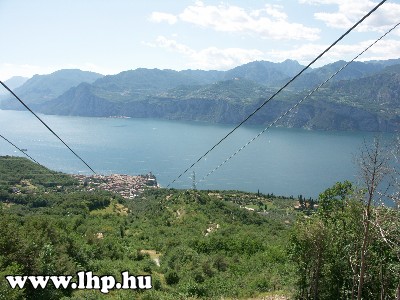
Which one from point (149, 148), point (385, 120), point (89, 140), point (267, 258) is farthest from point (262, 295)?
point (385, 120)

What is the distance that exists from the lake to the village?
5.06 metres

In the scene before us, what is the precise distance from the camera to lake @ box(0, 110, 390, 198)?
88.9m

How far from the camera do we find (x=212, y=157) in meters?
112

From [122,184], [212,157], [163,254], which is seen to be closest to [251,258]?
[163,254]

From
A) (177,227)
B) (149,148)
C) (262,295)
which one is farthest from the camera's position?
(149,148)

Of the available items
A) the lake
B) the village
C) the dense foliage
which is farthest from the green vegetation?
the lake

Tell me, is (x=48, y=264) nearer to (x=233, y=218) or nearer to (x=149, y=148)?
(x=233, y=218)

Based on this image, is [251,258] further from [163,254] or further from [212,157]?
[212,157]

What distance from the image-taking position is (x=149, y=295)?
393 inches

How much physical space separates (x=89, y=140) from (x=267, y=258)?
5491 inches

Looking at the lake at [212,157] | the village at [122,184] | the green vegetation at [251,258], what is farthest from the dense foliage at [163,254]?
the lake at [212,157]

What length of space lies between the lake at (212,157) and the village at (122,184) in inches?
199

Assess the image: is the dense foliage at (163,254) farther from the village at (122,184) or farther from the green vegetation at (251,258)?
the village at (122,184)

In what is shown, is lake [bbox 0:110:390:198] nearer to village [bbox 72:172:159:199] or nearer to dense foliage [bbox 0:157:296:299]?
Result: village [bbox 72:172:159:199]
